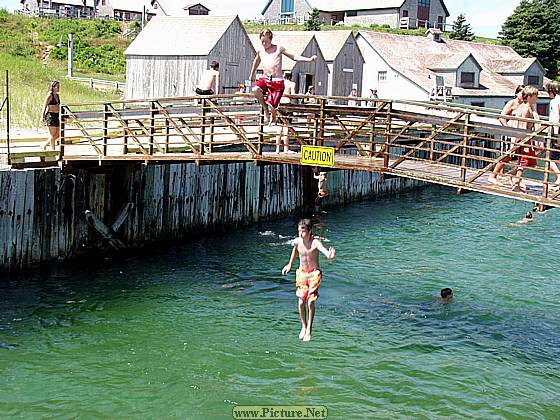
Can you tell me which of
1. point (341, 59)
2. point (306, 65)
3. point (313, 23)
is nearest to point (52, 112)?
point (306, 65)

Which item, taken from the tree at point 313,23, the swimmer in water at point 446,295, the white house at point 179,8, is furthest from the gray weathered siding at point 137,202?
the tree at point 313,23

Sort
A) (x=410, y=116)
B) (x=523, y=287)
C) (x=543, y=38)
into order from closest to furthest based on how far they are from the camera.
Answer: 1. (x=410, y=116)
2. (x=523, y=287)
3. (x=543, y=38)

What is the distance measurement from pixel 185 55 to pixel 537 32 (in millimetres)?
55630

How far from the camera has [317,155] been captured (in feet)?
59.1

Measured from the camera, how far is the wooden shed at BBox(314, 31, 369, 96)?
63.7 metres

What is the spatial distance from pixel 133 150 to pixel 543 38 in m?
75.4

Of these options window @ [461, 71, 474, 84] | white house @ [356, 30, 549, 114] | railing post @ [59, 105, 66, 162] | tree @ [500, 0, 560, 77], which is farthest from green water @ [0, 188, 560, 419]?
tree @ [500, 0, 560, 77]

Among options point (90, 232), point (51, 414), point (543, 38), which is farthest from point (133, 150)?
point (543, 38)

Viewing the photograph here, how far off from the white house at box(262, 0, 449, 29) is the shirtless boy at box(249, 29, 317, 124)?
88.0m

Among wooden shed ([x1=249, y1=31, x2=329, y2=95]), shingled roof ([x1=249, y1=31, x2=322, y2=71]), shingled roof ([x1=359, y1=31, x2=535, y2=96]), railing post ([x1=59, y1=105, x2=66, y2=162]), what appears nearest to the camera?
railing post ([x1=59, y1=105, x2=66, y2=162])

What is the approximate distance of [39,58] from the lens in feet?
220

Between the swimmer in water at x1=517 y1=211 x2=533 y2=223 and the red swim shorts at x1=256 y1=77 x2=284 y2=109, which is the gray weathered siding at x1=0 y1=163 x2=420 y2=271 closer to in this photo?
the red swim shorts at x1=256 y1=77 x2=284 y2=109

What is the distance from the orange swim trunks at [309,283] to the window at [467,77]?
5713cm

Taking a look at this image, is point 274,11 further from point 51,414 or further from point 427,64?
point 51,414
